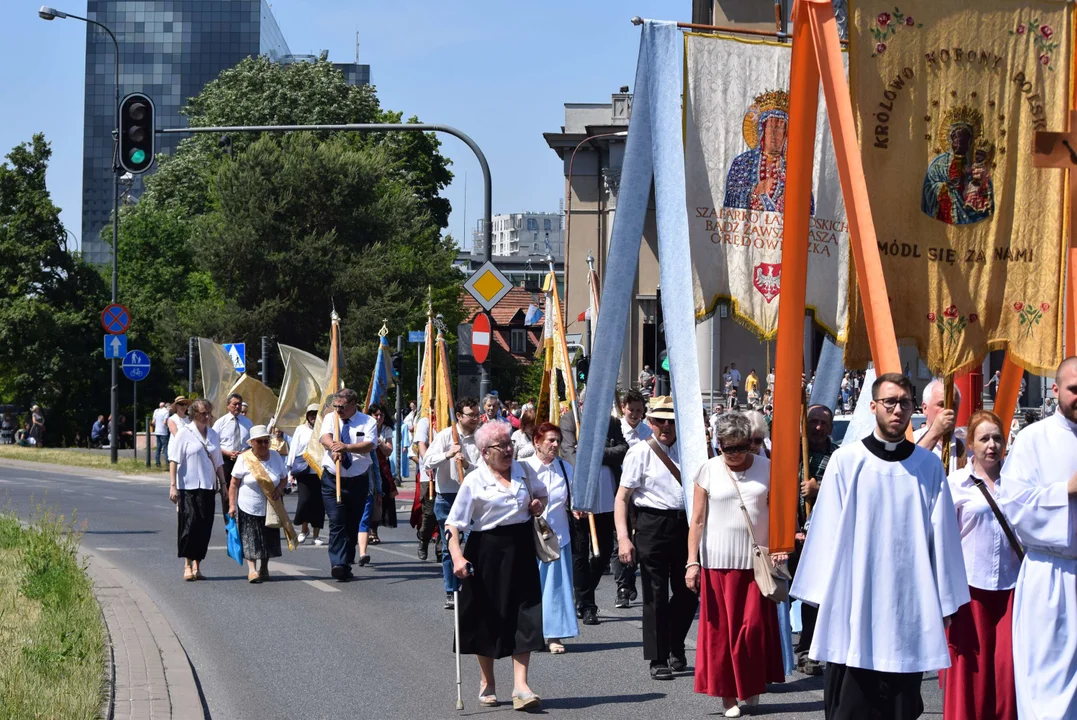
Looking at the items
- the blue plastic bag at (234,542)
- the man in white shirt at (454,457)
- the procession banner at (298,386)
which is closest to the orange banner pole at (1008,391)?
the man in white shirt at (454,457)

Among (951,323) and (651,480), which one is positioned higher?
(951,323)

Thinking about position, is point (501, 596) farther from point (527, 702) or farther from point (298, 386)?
point (298, 386)

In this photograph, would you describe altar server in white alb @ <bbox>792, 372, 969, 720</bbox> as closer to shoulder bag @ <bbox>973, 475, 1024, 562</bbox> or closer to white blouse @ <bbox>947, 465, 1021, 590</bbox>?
shoulder bag @ <bbox>973, 475, 1024, 562</bbox>

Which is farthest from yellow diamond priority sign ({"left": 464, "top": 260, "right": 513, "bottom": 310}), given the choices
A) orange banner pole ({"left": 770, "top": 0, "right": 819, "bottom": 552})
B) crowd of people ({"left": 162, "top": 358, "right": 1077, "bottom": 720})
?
orange banner pole ({"left": 770, "top": 0, "right": 819, "bottom": 552})

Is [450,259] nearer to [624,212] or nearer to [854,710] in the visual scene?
[624,212]

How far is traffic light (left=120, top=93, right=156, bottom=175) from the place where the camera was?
2016 cm

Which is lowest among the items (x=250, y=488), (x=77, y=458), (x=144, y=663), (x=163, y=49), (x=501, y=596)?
(x=144, y=663)

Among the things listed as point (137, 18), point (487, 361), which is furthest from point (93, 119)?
point (487, 361)

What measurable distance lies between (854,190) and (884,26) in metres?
1.25

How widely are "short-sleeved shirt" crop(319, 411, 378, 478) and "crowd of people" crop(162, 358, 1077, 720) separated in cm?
13

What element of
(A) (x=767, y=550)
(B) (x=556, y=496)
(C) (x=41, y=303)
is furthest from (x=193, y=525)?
(C) (x=41, y=303)

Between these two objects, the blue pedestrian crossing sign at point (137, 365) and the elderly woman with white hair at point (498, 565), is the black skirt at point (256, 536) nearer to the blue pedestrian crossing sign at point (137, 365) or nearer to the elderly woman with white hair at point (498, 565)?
the elderly woman with white hair at point (498, 565)

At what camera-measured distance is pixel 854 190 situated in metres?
7.77

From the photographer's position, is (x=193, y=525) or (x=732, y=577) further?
(x=193, y=525)
